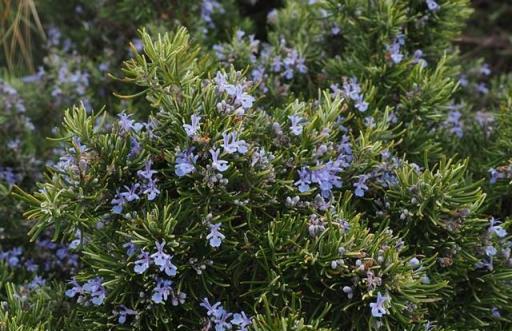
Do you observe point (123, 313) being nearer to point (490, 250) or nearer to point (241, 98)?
point (241, 98)

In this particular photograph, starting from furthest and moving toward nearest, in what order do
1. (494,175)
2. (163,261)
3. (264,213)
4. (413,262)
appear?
(494,175), (264,213), (413,262), (163,261)

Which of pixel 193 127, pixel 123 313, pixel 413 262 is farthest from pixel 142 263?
pixel 413 262

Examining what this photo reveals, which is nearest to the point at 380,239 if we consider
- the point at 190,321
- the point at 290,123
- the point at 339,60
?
the point at 290,123

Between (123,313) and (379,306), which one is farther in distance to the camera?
(123,313)

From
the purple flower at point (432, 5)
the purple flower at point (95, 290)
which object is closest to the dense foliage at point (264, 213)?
the purple flower at point (95, 290)

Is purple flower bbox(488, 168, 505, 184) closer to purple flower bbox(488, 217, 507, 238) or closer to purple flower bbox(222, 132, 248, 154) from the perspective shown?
purple flower bbox(488, 217, 507, 238)

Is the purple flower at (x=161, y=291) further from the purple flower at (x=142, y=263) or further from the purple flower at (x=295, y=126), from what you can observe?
the purple flower at (x=295, y=126)

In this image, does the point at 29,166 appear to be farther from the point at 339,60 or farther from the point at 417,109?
the point at 417,109
